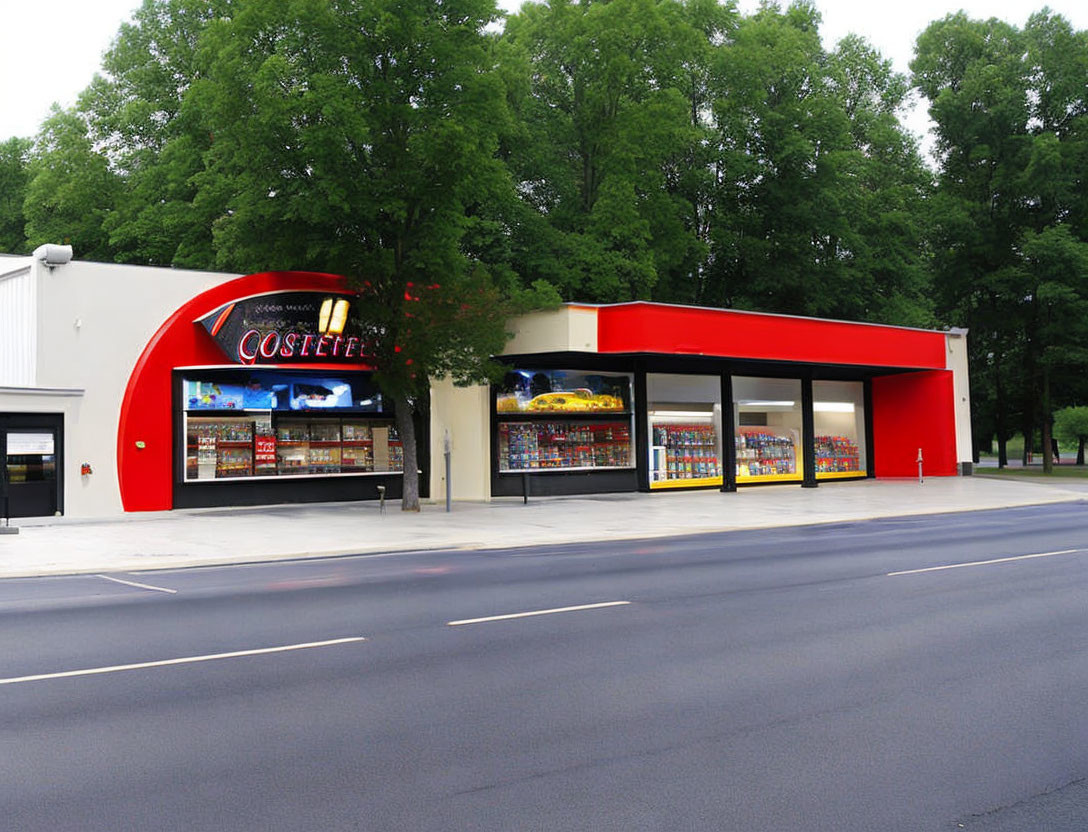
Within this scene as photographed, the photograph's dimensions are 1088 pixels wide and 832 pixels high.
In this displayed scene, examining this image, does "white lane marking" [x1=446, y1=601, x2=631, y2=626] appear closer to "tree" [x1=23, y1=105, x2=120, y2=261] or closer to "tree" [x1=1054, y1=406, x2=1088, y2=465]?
"tree" [x1=23, y1=105, x2=120, y2=261]

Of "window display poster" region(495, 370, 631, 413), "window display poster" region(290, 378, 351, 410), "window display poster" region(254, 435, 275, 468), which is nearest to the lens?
"window display poster" region(254, 435, 275, 468)

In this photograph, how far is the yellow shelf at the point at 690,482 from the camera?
103 ft

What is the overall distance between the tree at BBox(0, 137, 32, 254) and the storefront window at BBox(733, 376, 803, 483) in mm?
32178

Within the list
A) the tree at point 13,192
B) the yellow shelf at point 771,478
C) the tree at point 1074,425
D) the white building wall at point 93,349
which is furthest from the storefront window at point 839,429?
the tree at point 13,192

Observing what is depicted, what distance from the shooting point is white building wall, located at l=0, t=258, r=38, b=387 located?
22.9 metres

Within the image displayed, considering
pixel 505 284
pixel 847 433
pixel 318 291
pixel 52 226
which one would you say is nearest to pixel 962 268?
pixel 847 433

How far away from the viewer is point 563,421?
2980 centimetres

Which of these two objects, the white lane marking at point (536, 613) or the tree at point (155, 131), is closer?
the white lane marking at point (536, 613)

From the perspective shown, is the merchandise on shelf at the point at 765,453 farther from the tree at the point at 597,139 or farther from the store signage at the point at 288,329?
the store signage at the point at 288,329

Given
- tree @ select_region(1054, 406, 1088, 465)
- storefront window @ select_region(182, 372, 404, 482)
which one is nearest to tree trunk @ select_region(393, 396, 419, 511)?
storefront window @ select_region(182, 372, 404, 482)

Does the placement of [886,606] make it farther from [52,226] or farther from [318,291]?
[52,226]

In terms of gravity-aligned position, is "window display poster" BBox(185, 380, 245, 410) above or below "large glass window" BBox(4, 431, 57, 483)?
above

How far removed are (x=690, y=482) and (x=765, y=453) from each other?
12.6 feet

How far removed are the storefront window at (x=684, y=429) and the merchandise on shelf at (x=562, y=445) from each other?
114 centimetres
